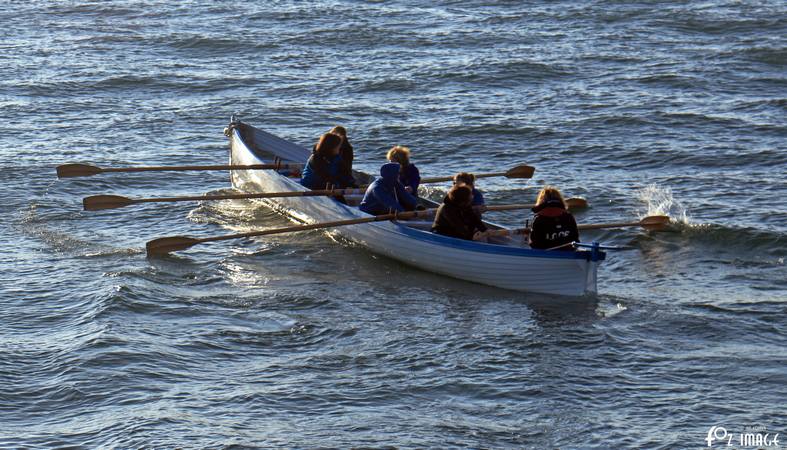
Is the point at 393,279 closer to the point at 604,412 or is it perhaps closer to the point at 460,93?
the point at 604,412

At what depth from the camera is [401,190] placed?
1580cm

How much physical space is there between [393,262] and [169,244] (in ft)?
9.72

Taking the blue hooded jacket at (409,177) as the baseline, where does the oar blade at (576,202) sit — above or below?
below

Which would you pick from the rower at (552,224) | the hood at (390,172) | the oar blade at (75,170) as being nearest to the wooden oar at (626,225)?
the rower at (552,224)

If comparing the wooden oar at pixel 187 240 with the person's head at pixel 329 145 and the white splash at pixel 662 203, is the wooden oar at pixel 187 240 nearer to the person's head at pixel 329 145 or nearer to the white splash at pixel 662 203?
the person's head at pixel 329 145

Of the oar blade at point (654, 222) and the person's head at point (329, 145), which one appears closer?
the oar blade at point (654, 222)

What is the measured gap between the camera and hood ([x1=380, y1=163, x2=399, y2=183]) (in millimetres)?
15547

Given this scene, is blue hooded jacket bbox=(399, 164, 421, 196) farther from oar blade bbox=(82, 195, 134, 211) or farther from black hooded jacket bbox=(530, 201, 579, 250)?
oar blade bbox=(82, 195, 134, 211)

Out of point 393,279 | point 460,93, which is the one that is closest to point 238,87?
point 460,93

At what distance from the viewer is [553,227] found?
14000 mm

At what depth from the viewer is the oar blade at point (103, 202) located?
1677 centimetres

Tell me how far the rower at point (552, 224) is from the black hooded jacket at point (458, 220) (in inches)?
36.3

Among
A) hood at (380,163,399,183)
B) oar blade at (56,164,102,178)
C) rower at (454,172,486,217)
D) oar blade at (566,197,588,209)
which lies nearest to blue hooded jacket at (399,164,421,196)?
hood at (380,163,399,183)

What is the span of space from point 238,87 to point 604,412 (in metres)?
16.8
